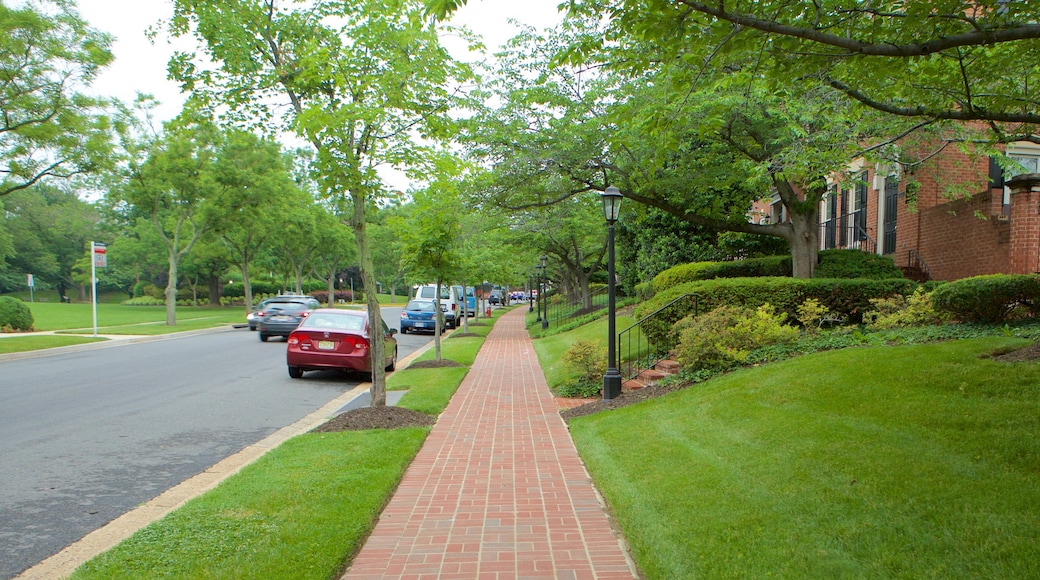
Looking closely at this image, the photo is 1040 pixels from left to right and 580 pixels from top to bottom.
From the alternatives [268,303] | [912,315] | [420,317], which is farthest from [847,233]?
[268,303]

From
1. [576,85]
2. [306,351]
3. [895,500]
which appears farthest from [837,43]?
[306,351]

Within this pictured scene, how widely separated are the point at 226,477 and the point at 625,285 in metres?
21.6

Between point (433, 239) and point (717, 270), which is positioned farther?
point (433, 239)

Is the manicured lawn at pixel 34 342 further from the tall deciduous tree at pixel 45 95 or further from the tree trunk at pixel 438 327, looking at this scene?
the tree trunk at pixel 438 327

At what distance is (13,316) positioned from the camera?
24000mm

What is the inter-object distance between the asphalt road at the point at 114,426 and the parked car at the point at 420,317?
426 inches

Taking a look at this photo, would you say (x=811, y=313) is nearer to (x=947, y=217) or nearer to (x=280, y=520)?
(x=947, y=217)

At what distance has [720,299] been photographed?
10.8 metres

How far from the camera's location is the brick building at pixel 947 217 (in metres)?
11.1

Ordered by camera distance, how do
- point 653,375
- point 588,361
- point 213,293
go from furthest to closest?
1. point 213,293
2. point 588,361
3. point 653,375

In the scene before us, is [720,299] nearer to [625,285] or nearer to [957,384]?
[957,384]

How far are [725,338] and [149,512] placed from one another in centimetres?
731

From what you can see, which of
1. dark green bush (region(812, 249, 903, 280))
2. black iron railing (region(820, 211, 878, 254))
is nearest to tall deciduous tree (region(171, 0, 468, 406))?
dark green bush (region(812, 249, 903, 280))

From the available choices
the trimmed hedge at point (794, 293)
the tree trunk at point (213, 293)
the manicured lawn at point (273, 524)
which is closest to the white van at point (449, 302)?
the trimmed hedge at point (794, 293)
